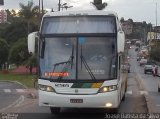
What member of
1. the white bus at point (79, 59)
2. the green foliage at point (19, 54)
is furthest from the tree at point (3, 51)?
the white bus at point (79, 59)

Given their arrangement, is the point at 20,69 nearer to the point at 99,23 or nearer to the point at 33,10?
the point at 33,10

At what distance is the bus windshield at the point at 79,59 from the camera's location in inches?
623

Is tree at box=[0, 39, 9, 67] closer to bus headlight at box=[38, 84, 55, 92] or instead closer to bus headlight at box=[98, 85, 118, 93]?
bus headlight at box=[38, 84, 55, 92]

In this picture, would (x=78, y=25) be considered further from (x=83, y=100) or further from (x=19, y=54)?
(x=19, y=54)

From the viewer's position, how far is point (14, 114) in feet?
56.6

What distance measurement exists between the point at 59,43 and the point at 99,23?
1424 mm

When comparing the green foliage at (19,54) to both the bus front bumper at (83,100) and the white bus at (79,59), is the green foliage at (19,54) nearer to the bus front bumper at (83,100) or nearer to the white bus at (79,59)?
the white bus at (79,59)

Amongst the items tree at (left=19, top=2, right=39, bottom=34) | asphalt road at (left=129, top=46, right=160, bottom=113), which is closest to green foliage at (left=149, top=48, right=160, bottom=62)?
tree at (left=19, top=2, right=39, bottom=34)

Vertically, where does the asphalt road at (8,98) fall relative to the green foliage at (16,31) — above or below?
above

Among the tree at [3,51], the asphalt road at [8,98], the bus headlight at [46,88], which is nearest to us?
the bus headlight at [46,88]

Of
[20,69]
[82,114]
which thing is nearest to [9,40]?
[20,69]

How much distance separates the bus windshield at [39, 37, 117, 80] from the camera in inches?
623

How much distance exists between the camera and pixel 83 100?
15.6 m

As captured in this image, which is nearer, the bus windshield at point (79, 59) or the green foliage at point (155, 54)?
the bus windshield at point (79, 59)
